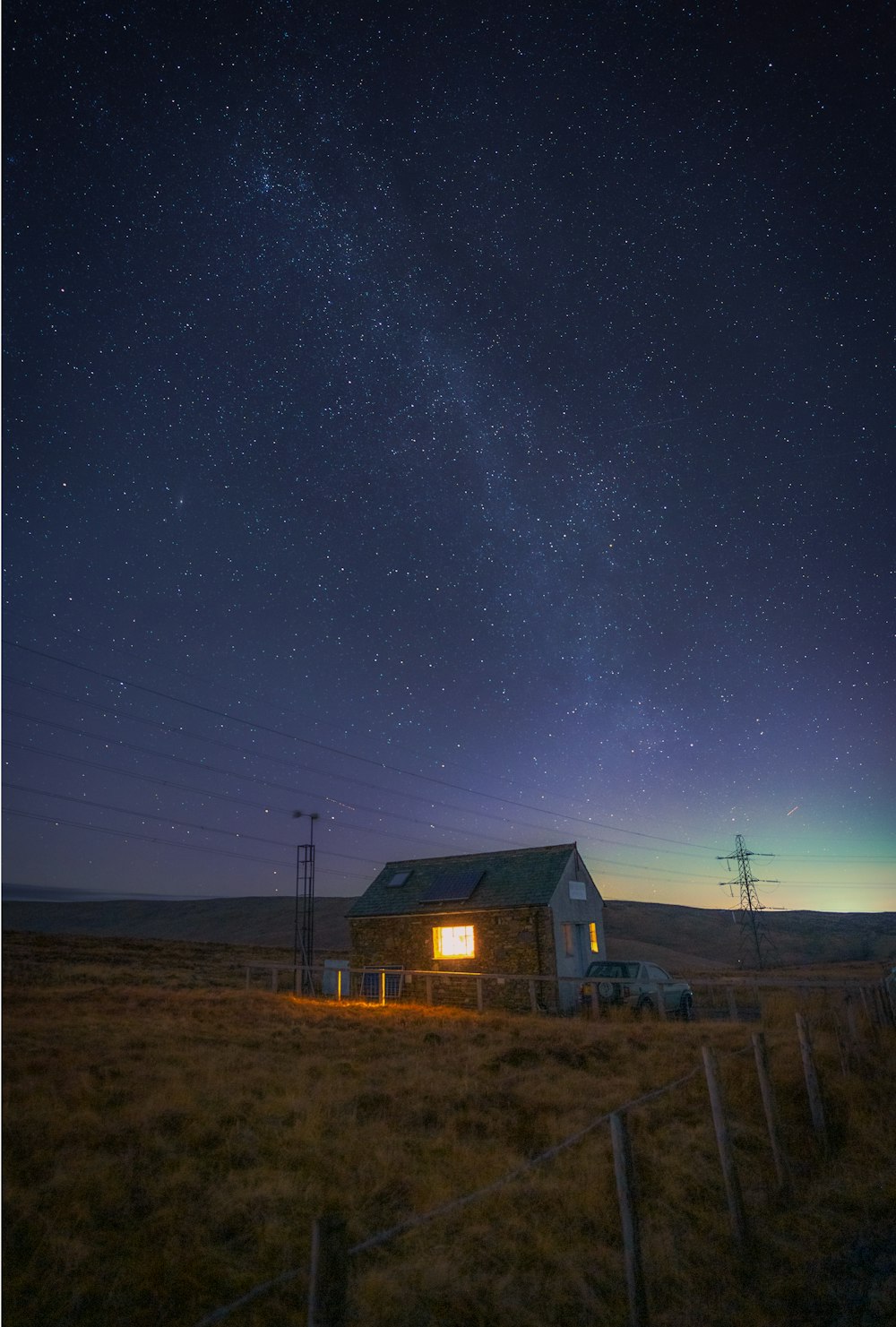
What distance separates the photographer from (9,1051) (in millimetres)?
13820

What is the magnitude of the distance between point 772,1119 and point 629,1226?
14.0ft

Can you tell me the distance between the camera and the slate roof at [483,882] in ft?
94.1

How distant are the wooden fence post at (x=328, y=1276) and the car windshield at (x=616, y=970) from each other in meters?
22.4

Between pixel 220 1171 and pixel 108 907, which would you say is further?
pixel 108 907

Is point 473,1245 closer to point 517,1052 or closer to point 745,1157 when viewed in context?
point 745,1157

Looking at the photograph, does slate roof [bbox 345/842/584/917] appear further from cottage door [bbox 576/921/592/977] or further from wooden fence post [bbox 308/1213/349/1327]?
wooden fence post [bbox 308/1213/349/1327]

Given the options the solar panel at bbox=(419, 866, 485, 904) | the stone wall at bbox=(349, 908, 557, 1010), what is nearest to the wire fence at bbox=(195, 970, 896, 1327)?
the stone wall at bbox=(349, 908, 557, 1010)

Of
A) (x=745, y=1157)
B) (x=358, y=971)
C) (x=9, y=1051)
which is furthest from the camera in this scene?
(x=358, y=971)

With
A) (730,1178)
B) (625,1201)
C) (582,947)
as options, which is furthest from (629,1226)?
(582,947)

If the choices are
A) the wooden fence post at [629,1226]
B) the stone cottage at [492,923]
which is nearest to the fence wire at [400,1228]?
the wooden fence post at [629,1226]

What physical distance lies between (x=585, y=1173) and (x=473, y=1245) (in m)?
2.15

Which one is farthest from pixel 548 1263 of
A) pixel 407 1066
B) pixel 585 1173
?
pixel 407 1066

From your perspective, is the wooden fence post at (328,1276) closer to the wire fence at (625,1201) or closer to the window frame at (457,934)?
the wire fence at (625,1201)

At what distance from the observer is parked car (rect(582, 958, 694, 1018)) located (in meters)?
23.4
